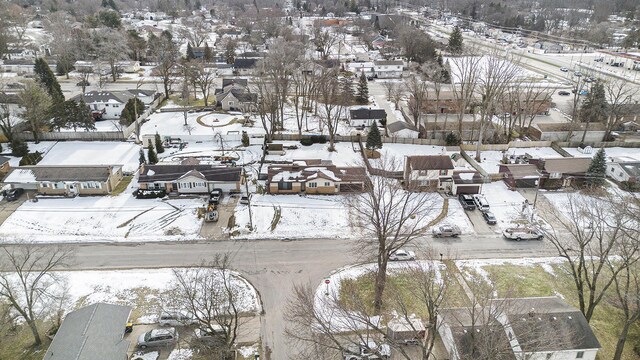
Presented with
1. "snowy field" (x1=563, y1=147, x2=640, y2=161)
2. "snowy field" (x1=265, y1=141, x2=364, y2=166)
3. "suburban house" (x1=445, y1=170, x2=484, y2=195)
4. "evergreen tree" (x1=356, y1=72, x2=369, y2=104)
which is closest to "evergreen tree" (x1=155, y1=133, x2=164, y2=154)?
"snowy field" (x1=265, y1=141, x2=364, y2=166)

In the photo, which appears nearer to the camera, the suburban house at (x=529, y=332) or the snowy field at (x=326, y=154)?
the suburban house at (x=529, y=332)

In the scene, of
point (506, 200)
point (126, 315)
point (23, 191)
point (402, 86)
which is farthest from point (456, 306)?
point (402, 86)

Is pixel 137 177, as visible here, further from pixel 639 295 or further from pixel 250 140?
pixel 639 295

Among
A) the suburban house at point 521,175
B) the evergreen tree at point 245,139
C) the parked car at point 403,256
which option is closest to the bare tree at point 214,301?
the parked car at point 403,256

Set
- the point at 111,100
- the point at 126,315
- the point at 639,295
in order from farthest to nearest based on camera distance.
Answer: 1. the point at 111,100
2. the point at 126,315
3. the point at 639,295

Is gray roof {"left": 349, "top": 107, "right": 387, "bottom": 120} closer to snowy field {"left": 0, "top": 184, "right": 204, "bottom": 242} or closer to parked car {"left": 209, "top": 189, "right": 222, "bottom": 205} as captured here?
parked car {"left": 209, "top": 189, "right": 222, "bottom": 205}

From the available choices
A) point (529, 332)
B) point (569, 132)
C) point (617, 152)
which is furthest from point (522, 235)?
point (617, 152)

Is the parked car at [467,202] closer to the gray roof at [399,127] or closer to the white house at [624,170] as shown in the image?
the gray roof at [399,127]

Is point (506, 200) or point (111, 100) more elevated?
point (111, 100)
